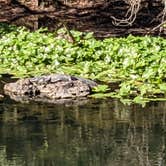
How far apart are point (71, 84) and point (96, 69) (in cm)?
198

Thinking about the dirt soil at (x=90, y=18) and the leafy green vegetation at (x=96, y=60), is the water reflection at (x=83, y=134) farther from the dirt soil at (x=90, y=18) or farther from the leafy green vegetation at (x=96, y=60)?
the dirt soil at (x=90, y=18)

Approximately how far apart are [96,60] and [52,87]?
9.00 feet

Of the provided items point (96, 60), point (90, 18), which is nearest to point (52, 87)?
point (96, 60)

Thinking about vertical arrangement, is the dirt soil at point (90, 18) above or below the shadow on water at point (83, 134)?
above

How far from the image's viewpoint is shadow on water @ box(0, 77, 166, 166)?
8.66 m

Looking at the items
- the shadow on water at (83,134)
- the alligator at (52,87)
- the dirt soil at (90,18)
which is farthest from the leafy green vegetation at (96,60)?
the dirt soil at (90,18)

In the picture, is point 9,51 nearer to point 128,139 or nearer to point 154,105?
point 154,105

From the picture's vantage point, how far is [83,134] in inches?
382

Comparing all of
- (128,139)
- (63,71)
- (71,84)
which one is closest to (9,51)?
(63,71)

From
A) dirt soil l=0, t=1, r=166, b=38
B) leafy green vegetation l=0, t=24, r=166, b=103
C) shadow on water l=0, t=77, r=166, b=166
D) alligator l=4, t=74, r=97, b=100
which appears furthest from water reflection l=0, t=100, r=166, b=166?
dirt soil l=0, t=1, r=166, b=38

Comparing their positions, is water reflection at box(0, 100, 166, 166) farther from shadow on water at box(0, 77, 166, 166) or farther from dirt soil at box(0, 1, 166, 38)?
dirt soil at box(0, 1, 166, 38)

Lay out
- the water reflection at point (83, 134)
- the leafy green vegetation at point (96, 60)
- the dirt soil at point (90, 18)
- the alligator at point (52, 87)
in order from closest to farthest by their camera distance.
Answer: the water reflection at point (83, 134), the alligator at point (52, 87), the leafy green vegetation at point (96, 60), the dirt soil at point (90, 18)

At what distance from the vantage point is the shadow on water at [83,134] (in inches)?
341

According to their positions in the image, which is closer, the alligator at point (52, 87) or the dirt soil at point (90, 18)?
the alligator at point (52, 87)
